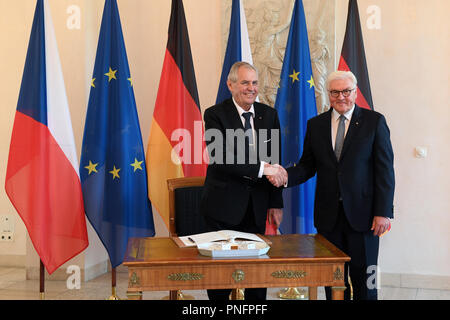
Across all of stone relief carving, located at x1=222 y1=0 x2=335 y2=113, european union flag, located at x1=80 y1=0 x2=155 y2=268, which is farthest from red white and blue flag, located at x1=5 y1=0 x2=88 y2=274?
stone relief carving, located at x1=222 y1=0 x2=335 y2=113

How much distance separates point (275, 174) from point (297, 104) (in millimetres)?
1360

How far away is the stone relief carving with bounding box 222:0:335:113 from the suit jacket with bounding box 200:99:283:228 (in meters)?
1.57

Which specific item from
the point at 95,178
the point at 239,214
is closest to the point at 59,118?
the point at 95,178

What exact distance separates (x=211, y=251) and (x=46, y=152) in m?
2.19

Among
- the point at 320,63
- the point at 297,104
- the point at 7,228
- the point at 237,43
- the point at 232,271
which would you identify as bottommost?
the point at 7,228

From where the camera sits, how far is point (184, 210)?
3338 mm

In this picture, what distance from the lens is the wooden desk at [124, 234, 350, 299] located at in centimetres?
221

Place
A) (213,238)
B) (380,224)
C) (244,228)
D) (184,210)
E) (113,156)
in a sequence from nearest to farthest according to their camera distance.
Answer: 1. (213,238)
2. (380,224)
3. (244,228)
4. (184,210)
5. (113,156)

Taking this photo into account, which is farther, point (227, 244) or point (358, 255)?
point (358, 255)

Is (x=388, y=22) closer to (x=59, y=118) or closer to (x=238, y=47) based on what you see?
(x=238, y=47)

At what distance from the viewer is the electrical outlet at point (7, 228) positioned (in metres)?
5.29

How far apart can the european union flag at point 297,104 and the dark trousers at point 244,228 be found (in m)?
1.26

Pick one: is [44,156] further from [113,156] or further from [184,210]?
[184,210]

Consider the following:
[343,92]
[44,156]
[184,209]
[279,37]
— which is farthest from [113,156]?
[343,92]
